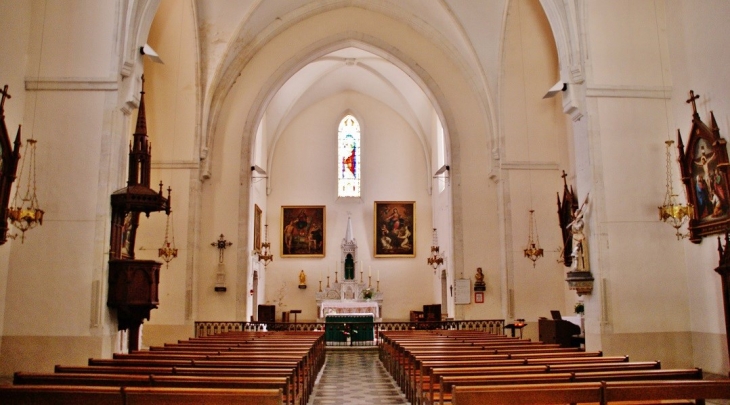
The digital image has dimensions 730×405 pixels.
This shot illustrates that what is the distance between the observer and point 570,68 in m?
11.2

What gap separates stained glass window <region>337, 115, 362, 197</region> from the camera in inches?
1096

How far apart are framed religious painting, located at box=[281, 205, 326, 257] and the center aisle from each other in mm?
10957

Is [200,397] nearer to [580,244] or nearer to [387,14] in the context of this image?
[580,244]

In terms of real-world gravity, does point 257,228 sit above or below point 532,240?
above

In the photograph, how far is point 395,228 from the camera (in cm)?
2731

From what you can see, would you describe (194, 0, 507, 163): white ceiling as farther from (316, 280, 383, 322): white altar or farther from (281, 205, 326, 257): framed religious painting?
(281, 205, 326, 257): framed religious painting

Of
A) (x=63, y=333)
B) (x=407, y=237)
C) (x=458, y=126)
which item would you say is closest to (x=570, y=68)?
(x=458, y=126)

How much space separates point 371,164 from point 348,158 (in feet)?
3.50

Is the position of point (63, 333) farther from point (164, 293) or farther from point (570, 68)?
point (570, 68)

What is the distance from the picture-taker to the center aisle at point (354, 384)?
30.2ft

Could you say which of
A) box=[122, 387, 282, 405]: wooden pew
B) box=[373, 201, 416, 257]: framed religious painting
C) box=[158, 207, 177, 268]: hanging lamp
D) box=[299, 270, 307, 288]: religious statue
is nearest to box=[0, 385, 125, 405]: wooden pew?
box=[122, 387, 282, 405]: wooden pew

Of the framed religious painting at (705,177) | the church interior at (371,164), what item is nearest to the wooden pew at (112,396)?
the church interior at (371,164)

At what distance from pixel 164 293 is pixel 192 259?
113 cm

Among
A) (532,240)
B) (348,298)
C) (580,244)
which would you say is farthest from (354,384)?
(348,298)
